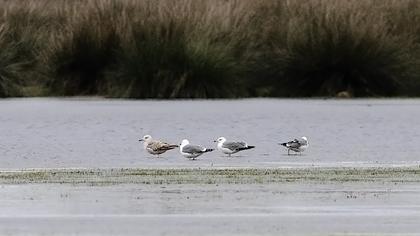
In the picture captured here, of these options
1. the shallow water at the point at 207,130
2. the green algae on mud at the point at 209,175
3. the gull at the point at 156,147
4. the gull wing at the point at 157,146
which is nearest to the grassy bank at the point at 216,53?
the shallow water at the point at 207,130

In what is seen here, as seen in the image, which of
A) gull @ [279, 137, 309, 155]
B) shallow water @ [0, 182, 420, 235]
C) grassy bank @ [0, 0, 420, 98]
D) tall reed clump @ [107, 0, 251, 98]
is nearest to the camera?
shallow water @ [0, 182, 420, 235]

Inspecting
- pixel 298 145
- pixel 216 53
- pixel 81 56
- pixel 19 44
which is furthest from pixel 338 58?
pixel 298 145

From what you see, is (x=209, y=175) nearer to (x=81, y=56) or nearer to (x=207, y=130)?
(x=207, y=130)

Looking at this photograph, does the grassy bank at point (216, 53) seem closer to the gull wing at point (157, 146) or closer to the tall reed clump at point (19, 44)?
the tall reed clump at point (19, 44)

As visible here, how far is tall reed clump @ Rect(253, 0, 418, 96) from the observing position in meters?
42.0

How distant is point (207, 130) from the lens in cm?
3059

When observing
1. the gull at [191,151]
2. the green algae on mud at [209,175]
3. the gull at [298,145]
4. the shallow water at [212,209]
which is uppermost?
the gull at [298,145]

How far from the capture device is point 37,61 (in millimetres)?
44125

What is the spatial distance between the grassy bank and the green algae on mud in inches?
788

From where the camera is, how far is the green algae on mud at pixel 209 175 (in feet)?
63.6

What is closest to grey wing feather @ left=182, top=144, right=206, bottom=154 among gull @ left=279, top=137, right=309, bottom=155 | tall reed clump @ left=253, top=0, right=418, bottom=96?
gull @ left=279, top=137, right=309, bottom=155

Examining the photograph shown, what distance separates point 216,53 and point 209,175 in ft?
70.6

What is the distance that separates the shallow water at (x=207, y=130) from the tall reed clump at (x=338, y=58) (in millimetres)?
1406

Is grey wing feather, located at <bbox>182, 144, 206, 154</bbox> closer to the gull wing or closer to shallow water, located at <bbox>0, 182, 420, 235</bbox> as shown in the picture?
the gull wing
